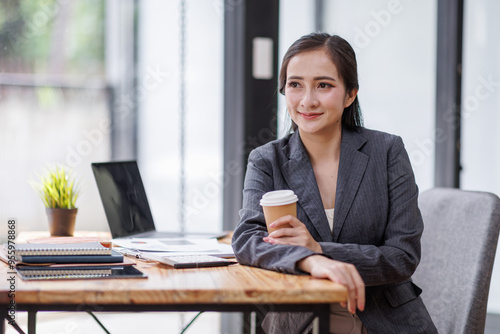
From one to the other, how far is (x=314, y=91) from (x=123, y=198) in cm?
79

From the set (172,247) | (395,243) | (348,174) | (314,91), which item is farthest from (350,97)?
(172,247)

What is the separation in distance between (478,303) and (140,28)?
7.46 ft

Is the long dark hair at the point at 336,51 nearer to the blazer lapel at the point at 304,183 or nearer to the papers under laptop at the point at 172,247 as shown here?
the blazer lapel at the point at 304,183

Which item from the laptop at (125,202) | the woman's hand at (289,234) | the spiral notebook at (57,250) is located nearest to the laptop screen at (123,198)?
the laptop at (125,202)

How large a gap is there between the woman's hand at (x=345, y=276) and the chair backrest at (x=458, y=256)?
577 mm

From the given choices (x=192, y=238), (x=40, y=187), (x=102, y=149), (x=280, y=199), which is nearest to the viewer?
(x=280, y=199)

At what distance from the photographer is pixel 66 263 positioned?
1.40 metres

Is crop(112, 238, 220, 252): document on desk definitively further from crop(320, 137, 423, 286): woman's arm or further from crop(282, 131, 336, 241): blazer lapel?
crop(320, 137, 423, 286): woman's arm

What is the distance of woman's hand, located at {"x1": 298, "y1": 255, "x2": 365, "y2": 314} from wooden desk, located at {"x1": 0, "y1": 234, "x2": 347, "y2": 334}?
2cm

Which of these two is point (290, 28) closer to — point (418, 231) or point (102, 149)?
point (102, 149)

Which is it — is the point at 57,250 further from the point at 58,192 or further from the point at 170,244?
the point at 58,192

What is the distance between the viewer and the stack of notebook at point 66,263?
52.6 inches

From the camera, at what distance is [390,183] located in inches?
67.1

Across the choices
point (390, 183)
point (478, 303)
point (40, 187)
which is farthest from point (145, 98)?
point (478, 303)
